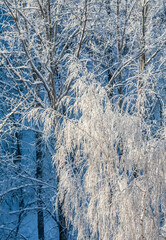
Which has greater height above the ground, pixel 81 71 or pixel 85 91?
pixel 81 71

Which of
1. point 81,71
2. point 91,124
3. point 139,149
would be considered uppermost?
point 81,71

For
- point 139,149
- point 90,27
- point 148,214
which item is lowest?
point 148,214

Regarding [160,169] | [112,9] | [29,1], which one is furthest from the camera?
[112,9]

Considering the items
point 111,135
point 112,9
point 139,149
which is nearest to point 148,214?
point 139,149

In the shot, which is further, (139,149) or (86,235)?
(86,235)

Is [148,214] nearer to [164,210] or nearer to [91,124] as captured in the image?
[164,210]

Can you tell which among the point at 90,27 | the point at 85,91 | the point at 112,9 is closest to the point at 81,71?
the point at 85,91

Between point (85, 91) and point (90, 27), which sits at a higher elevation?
point (90, 27)

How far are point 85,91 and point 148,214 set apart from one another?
6.79 feet

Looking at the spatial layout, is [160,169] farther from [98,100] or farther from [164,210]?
[98,100]

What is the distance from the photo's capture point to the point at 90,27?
7.05 m

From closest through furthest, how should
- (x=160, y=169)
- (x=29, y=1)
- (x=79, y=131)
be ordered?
(x=160, y=169), (x=79, y=131), (x=29, y=1)

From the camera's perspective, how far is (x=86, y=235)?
431cm

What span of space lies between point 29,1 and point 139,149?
5.10m
